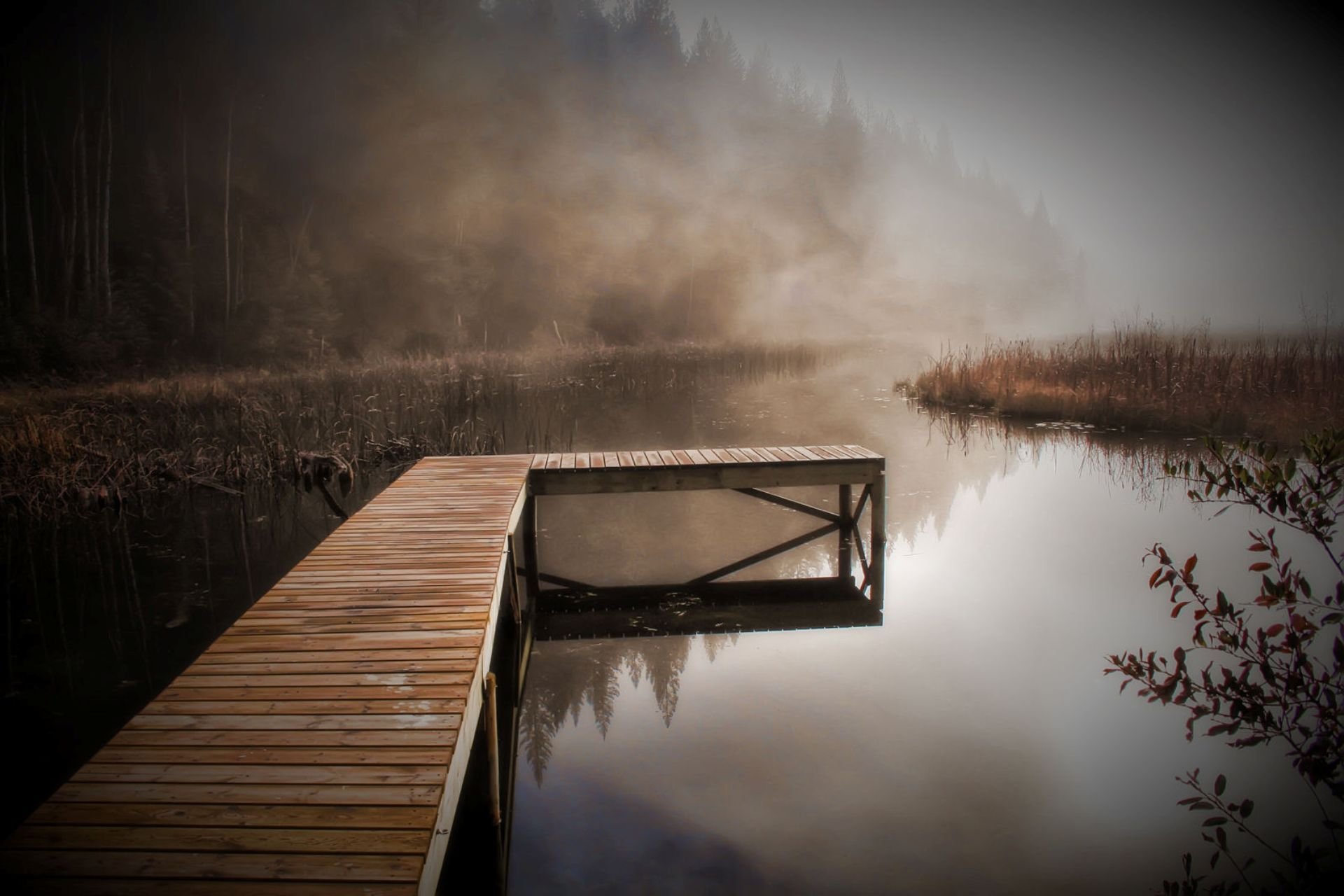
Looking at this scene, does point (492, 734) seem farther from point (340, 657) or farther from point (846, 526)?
point (846, 526)

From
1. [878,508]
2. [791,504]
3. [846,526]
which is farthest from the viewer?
[846,526]

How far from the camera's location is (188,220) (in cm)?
1680

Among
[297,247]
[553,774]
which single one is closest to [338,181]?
[297,247]

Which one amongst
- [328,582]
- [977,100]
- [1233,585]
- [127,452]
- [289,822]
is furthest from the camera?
[977,100]

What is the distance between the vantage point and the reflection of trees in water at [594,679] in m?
3.04

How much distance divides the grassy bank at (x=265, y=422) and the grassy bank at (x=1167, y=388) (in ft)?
15.9

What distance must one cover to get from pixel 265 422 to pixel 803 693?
618cm

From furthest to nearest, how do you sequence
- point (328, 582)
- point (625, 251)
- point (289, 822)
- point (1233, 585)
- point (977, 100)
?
point (977, 100), point (625, 251), point (1233, 585), point (328, 582), point (289, 822)

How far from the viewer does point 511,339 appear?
2223 cm

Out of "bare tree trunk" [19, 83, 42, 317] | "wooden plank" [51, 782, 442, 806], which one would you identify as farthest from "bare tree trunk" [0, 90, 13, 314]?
"wooden plank" [51, 782, 442, 806]

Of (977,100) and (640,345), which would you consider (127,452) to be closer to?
(640,345)

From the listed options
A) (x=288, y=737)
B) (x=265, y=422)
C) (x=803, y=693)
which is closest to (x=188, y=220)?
(x=265, y=422)

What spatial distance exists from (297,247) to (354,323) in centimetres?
218

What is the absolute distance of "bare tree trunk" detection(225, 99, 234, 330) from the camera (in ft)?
53.9
